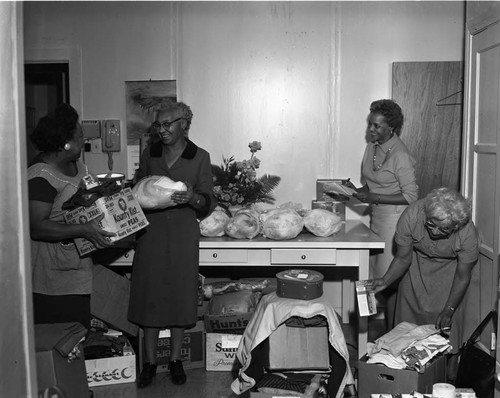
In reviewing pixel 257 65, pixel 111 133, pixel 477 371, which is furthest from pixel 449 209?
pixel 111 133

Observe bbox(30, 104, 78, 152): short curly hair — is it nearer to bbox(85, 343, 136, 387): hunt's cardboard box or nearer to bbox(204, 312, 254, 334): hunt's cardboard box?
bbox(85, 343, 136, 387): hunt's cardboard box

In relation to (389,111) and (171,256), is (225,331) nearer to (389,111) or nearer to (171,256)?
(171,256)

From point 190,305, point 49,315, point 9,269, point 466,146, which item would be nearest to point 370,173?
point 466,146

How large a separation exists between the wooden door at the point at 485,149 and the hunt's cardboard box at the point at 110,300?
2.20 meters

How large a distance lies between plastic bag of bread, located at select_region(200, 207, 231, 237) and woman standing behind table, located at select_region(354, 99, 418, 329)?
97cm

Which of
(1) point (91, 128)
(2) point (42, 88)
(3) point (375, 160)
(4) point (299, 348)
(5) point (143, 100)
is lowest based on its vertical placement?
(4) point (299, 348)

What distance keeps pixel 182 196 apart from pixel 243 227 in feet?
2.15

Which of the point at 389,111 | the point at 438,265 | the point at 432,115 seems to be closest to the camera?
the point at 438,265

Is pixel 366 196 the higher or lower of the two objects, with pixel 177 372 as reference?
higher

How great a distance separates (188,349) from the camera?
4293 millimetres

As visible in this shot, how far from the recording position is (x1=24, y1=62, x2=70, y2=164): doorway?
5578mm

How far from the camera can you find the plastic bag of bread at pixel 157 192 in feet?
12.3

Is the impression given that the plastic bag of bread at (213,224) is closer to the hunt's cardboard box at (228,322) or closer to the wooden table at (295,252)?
the wooden table at (295,252)

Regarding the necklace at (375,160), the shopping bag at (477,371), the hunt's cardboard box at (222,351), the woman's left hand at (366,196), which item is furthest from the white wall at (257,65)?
the shopping bag at (477,371)
